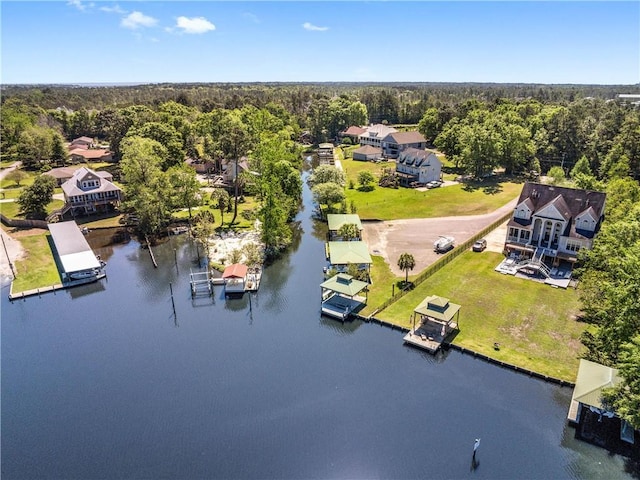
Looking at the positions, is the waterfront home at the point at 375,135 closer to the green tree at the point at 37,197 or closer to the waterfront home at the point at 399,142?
the waterfront home at the point at 399,142

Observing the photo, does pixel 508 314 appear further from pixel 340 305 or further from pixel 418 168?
pixel 418 168

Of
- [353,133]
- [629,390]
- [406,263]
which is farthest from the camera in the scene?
[353,133]

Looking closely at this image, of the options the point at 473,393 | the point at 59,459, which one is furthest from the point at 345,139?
the point at 59,459

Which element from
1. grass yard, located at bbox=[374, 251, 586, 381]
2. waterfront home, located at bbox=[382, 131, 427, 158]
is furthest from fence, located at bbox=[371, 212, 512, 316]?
waterfront home, located at bbox=[382, 131, 427, 158]

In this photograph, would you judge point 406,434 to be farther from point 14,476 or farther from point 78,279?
point 78,279

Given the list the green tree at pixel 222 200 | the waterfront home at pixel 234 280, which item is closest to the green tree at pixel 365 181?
the green tree at pixel 222 200

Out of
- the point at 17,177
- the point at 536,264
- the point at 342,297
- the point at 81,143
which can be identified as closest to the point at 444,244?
the point at 536,264
